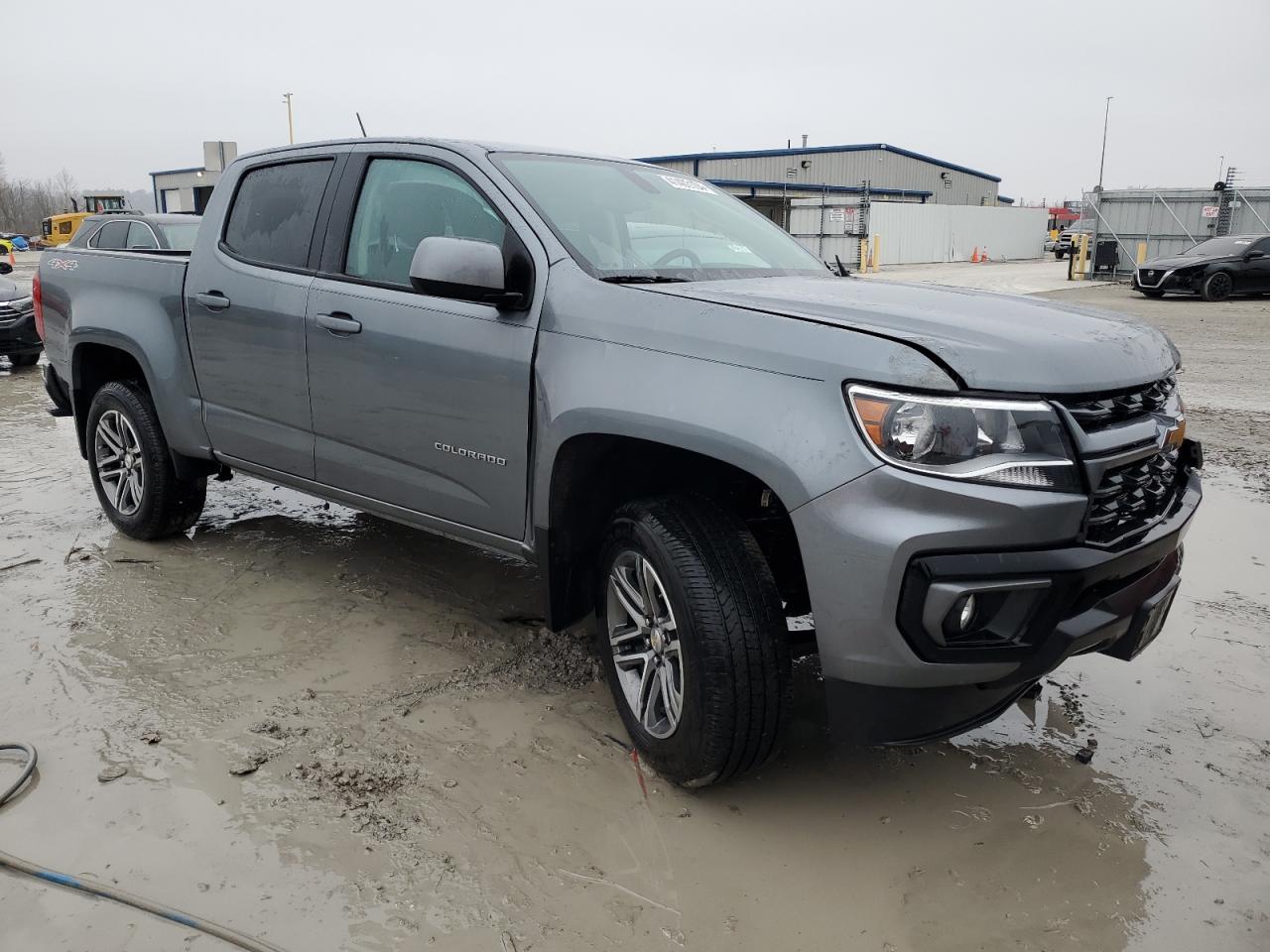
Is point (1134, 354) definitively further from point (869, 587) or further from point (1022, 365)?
point (869, 587)

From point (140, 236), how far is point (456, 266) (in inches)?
325

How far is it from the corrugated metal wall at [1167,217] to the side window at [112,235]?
25473 millimetres

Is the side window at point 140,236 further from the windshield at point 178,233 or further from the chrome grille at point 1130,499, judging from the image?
the chrome grille at point 1130,499

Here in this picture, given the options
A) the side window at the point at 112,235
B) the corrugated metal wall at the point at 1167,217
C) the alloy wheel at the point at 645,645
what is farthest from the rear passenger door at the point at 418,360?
the corrugated metal wall at the point at 1167,217

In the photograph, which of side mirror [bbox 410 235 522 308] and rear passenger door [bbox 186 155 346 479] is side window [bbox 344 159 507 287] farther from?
side mirror [bbox 410 235 522 308]

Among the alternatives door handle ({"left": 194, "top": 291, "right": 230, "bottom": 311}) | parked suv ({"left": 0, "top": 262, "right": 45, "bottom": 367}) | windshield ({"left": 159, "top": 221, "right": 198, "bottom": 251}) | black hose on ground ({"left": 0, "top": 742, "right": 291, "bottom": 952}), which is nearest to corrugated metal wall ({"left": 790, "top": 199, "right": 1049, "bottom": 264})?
parked suv ({"left": 0, "top": 262, "right": 45, "bottom": 367})

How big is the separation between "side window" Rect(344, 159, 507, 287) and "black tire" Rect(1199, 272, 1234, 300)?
19.2 meters

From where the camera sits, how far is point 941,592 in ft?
7.06

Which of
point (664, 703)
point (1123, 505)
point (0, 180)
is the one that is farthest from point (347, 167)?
point (0, 180)

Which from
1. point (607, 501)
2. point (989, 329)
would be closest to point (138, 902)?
point (607, 501)

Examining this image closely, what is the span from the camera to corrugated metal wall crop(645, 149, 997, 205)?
46.6 meters

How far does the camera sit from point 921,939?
2.30m

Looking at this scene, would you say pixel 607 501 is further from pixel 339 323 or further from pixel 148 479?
pixel 148 479

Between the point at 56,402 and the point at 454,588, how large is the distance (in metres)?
2.66
